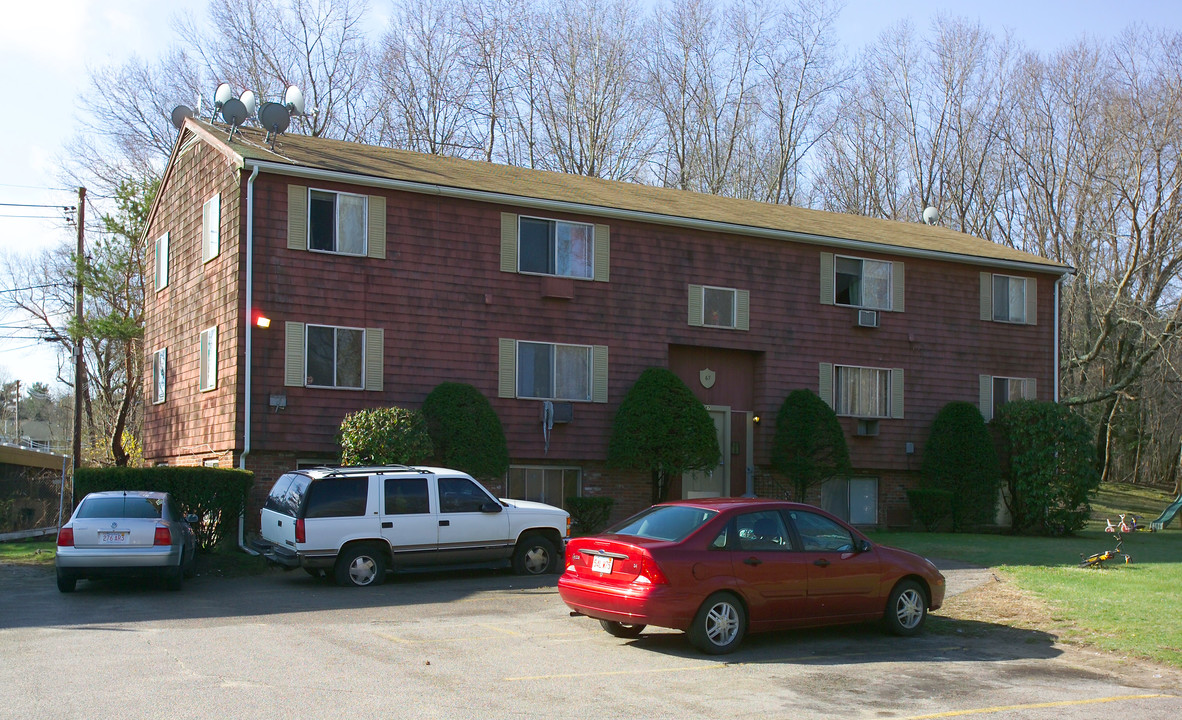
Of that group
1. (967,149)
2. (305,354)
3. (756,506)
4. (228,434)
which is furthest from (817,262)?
(967,149)

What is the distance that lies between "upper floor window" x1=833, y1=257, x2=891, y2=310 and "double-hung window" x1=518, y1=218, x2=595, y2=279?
661 cm

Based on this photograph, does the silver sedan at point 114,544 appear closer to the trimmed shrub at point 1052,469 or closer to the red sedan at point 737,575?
the red sedan at point 737,575

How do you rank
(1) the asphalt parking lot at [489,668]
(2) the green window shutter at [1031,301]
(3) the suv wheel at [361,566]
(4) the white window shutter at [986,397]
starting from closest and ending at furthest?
(1) the asphalt parking lot at [489,668] < (3) the suv wheel at [361,566] < (4) the white window shutter at [986,397] < (2) the green window shutter at [1031,301]

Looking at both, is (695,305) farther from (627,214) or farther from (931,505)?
(931,505)

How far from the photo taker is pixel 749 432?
82.0ft

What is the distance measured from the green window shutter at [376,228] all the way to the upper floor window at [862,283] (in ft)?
36.6

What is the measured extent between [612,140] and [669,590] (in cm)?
3518

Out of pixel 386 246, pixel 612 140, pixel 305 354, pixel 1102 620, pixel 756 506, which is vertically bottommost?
pixel 1102 620

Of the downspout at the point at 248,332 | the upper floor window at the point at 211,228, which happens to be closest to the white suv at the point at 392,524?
the downspout at the point at 248,332

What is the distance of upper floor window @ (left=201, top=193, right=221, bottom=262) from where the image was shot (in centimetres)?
2148

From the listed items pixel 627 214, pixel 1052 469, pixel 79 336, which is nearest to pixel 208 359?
pixel 627 214

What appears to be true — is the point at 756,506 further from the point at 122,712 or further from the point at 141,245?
the point at 141,245

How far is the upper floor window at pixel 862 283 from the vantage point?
86.1 feet

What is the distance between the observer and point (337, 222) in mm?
20766
